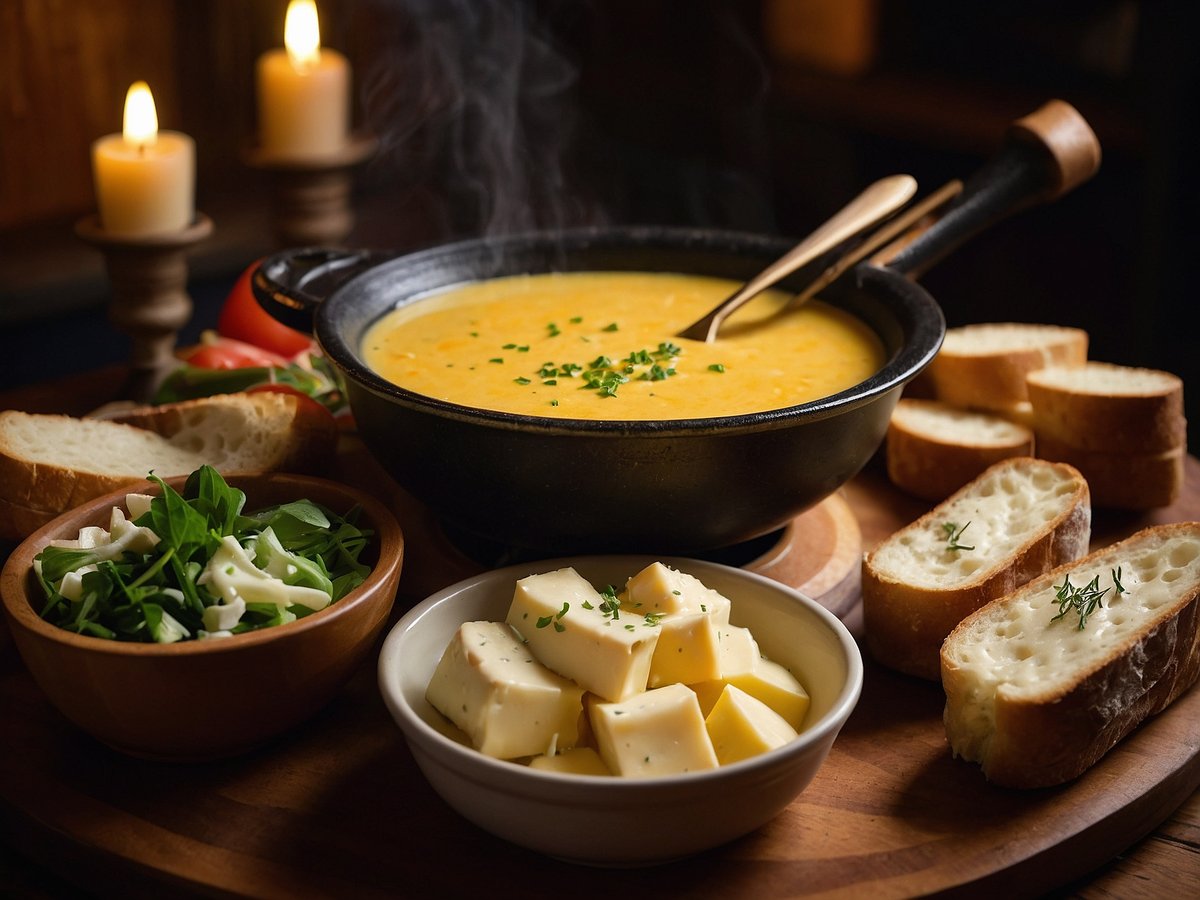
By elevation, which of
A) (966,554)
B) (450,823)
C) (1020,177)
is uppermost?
(1020,177)

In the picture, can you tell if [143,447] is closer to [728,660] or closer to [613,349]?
[613,349]

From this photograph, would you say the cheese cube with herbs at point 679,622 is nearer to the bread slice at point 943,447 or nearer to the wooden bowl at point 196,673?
A: the wooden bowl at point 196,673

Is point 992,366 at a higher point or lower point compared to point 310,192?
lower

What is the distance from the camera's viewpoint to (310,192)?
354cm

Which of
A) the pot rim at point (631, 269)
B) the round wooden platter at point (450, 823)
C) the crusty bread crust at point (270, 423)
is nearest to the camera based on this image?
the round wooden platter at point (450, 823)

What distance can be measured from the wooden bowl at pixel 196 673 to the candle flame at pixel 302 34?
2.07 m

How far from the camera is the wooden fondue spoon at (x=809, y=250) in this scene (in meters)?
2.40

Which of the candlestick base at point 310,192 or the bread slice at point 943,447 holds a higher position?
the candlestick base at point 310,192

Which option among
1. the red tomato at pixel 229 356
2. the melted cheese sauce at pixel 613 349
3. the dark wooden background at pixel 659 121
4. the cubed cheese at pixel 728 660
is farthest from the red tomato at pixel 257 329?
the cubed cheese at pixel 728 660

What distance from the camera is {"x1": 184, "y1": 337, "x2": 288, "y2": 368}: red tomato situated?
9.34 ft

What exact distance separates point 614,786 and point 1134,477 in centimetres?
141

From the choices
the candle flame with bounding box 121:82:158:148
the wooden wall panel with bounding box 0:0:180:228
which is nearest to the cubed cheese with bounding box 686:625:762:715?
the candle flame with bounding box 121:82:158:148

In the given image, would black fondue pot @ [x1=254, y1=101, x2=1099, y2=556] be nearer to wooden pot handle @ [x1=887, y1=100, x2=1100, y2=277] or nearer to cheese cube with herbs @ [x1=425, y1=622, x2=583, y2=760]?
wooden pot handle @ [x1=887, y1=100, x2=1100, y2=277]

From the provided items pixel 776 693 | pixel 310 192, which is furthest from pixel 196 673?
pixel 310 192
